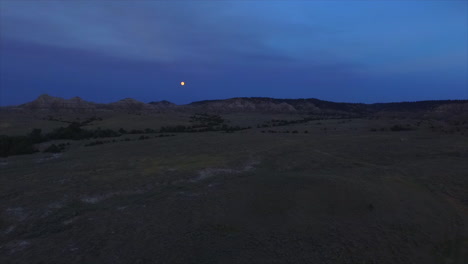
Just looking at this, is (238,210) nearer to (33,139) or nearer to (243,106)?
(33,139)

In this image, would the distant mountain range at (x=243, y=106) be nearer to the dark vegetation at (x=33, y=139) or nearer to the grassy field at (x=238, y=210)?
the dark vegetation at (x=33, y=139)

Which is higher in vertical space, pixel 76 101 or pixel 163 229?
pixel 76 101

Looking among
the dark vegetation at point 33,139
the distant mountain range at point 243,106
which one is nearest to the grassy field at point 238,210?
the dark vegetation at point 33,139

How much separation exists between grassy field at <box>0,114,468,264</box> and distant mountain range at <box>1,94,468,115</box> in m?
46.7

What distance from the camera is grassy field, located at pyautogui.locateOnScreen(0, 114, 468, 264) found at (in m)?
5.16

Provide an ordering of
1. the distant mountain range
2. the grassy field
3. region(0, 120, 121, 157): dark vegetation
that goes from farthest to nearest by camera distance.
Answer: the distant mountain range → region(0, 120, 121, 157): dark vegetation → the grassy field

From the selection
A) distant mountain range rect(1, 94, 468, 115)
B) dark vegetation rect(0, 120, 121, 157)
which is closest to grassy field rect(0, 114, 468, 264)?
dark vegetation rect(0, 120, 121, 157)

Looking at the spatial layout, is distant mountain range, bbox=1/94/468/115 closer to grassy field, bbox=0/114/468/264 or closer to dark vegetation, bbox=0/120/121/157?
dark vegetation, bbox=0/120/121/157

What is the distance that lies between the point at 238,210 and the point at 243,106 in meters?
86.0

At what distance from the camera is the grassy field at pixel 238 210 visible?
516 centimetres

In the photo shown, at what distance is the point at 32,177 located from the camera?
9.89 metres

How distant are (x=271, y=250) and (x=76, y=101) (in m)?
69.5

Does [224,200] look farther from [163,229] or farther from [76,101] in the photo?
[76,101]

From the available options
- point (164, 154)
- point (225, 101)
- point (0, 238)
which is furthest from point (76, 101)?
point (0, 238)
